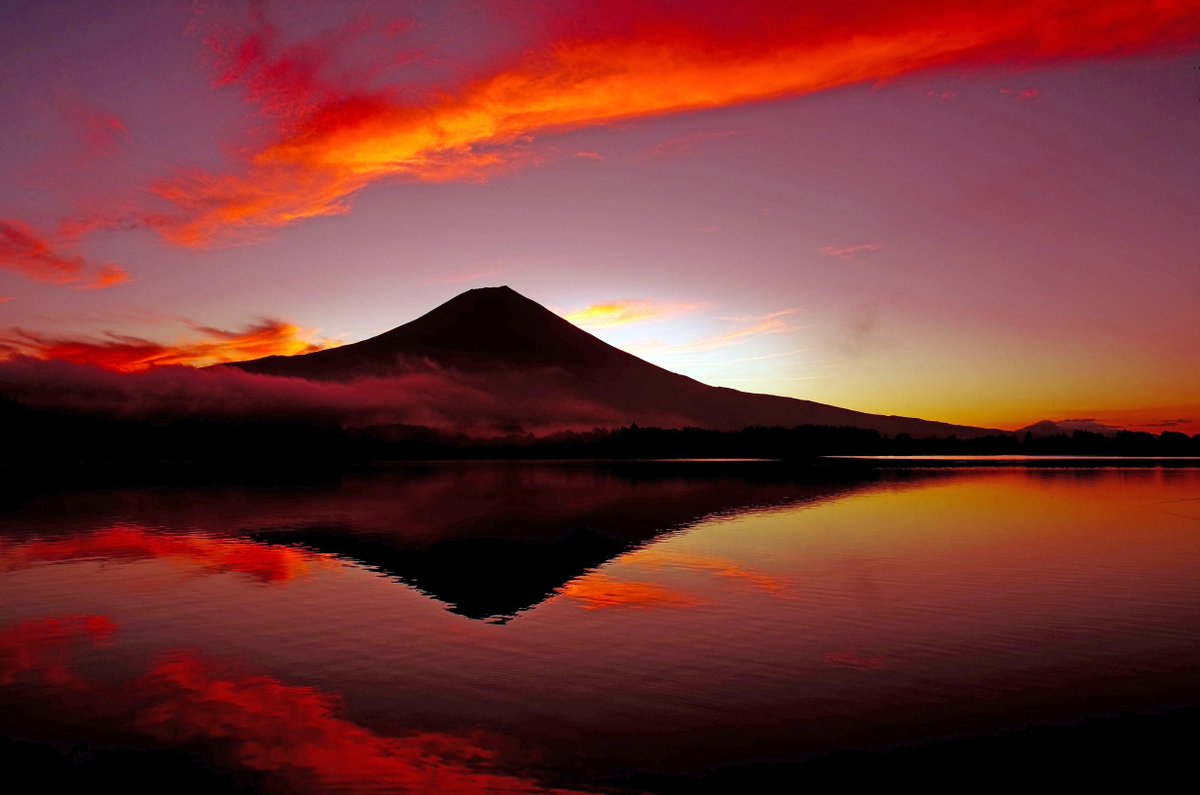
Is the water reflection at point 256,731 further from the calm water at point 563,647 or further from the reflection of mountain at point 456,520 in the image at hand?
the reflection of mountain at point 456,520

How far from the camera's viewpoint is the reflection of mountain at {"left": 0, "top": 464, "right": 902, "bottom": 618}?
31.9 meters

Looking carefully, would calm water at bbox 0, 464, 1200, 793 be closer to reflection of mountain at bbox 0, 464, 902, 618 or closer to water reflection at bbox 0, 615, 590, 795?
water reflection at bbox 0, 615, 590, 795

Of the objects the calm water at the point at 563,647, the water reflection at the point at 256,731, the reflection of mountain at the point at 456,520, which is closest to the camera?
the water reflection at the point at 256,731

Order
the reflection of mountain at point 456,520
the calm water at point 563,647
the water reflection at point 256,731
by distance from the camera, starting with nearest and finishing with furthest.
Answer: the water reflection at point 256,731, the calm water at point 563,647, the reflection of mountain at point 456,520

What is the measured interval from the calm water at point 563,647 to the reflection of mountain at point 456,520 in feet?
1.45

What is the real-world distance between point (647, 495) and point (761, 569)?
45190 mm

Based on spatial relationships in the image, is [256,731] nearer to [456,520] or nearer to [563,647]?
[563,647]

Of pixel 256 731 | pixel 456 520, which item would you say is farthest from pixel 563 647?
pixel 456 520

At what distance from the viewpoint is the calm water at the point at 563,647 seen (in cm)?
1387

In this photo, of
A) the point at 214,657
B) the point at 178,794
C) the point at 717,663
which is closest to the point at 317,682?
the point at 214,657

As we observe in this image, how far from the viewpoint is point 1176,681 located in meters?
17.3

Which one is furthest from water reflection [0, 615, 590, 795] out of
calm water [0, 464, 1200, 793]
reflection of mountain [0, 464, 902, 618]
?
reflection of mountain [0, 464, 902, 618]

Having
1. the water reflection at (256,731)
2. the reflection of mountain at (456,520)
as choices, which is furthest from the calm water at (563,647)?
the reflection of mountain at (456,520)

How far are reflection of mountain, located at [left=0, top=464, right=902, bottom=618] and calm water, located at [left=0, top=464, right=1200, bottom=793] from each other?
1.45 ft
